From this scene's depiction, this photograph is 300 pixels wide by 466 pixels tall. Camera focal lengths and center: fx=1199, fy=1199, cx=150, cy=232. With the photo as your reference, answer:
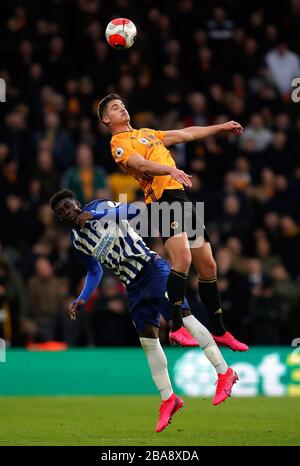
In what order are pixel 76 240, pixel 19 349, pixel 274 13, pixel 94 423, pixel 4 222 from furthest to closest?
pixel 274 13
pixel 4 222
pixel 19 349
pixel 94 423
pixel 76 240

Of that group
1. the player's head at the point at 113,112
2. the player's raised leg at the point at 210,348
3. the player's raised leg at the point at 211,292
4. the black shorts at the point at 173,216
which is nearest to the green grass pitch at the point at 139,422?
the player's raised leg at the point at 210,348

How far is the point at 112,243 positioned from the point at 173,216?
28.9 inches

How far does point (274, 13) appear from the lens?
21.3 metres

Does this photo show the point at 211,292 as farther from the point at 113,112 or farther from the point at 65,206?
the point at 113,112

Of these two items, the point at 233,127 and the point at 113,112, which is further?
the point at 113,112

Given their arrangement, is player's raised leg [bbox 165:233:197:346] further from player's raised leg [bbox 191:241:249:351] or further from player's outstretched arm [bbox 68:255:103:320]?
player's outstretched arm [bbox 68:255:103:320]

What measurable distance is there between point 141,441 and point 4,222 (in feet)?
23.4

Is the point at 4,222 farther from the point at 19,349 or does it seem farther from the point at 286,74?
the point at 286,74

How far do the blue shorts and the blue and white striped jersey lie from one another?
0.27 ft

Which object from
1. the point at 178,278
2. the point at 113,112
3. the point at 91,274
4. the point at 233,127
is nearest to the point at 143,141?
the point at 113,112

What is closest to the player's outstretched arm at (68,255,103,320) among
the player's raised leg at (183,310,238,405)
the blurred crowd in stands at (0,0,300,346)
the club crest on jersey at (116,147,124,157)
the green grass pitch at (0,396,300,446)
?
the player's raised leg at (183,310,238,405)

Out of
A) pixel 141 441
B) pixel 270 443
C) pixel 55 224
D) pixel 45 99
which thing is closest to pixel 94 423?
pixel 141 441

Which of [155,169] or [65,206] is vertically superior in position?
[155,169]

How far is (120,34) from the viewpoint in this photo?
11.4m
